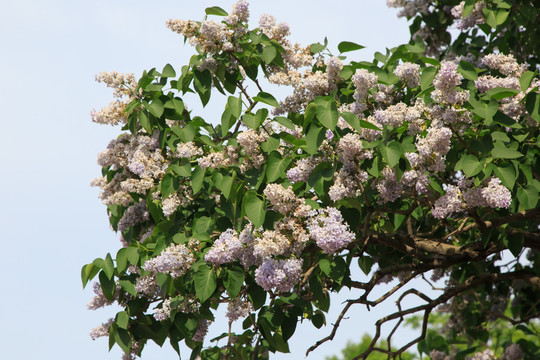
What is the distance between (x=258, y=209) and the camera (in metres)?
4.55

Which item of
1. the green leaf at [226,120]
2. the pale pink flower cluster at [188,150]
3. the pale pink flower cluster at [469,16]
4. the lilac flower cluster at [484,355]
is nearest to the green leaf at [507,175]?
the green leaf at [226,120]

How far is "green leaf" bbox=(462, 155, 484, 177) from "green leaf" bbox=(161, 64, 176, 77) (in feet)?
7.53

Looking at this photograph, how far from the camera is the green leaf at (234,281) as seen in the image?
4.69 metres

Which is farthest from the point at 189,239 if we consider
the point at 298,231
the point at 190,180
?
the point at 298,231

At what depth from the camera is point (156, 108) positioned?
18.0ft

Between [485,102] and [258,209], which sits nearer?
[258,209]

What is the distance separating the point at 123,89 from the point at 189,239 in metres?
1.58

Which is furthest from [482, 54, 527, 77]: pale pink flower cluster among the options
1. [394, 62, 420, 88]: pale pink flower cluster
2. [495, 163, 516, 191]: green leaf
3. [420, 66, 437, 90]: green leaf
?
[495, 163, 516, 191]: green leaf

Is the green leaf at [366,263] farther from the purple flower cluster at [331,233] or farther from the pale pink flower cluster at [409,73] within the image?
the purple flower cluster at [331,233]

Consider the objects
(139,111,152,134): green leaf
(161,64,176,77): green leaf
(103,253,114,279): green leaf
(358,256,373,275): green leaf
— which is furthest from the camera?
(358,256,373,275): green leaf

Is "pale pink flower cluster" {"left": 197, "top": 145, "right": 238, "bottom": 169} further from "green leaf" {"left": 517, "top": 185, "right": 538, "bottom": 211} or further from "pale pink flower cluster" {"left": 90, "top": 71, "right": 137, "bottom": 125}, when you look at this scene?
"green leaf" {"left": 517, "top": 185, "right": 538, "bottom": 211}

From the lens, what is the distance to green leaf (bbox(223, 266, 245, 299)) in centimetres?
469

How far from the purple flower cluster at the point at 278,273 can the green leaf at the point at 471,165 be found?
1200 mm

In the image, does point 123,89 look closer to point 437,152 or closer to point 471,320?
point 437,152
